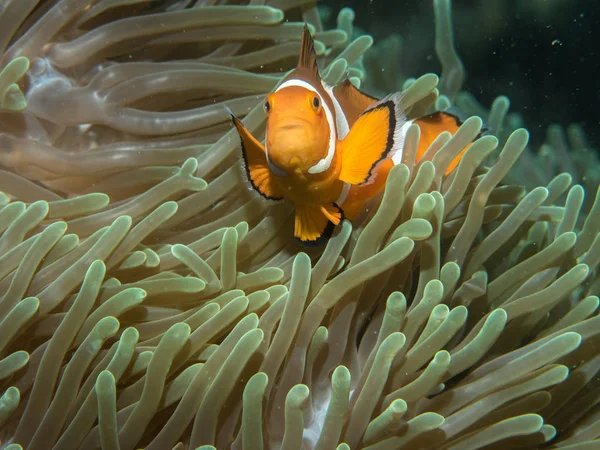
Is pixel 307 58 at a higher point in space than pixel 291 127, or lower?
higher

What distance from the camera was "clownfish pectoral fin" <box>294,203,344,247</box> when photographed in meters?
1.40

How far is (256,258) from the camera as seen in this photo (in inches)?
60.2

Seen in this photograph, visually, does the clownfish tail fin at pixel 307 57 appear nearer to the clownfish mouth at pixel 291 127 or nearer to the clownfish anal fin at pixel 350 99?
the clownfish anal fin at pixel 350 99

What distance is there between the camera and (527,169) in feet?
7.66

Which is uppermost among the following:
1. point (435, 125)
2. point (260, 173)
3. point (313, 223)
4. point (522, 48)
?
point (522, 48)

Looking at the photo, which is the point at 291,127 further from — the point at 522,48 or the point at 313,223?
the point at 522,48

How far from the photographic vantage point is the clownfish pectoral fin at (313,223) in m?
1.40

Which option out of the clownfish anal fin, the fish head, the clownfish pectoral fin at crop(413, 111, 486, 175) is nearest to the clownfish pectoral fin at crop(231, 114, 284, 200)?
the fish head

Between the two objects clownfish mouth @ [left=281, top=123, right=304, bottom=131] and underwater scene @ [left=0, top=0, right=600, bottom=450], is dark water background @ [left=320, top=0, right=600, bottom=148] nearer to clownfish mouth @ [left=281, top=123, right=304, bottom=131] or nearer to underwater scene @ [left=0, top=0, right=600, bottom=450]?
underwater scene @ [left=0, top=0, right=600, bottom=450]

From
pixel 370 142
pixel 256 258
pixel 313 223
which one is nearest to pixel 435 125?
Answer: pixel 370 142

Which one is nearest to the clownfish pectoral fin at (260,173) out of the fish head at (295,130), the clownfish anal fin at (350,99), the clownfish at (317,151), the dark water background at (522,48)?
the clownfish at (317,151)

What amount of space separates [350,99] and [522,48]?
265cm

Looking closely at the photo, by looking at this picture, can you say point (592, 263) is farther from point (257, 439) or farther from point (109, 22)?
point (109, 22)

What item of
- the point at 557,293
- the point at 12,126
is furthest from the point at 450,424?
the point at 12,126
